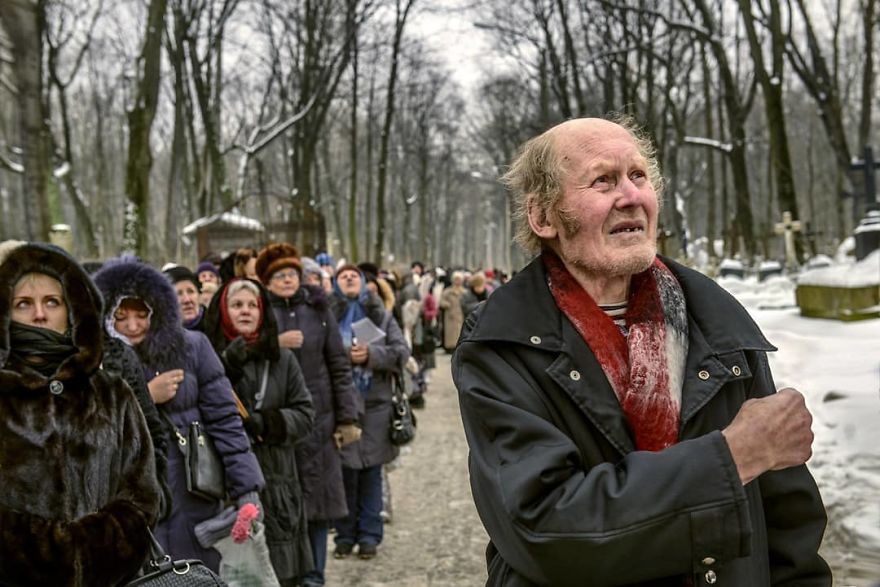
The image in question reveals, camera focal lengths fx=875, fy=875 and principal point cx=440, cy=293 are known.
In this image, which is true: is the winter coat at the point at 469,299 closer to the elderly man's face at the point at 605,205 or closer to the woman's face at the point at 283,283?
the woman's face at the point at 283,283

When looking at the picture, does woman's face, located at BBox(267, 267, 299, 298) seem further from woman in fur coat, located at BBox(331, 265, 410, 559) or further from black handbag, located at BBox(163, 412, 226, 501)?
black handbag, located at BBox(163, 412, 226, 501)

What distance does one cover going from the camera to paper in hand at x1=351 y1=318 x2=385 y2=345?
6672 millimetres

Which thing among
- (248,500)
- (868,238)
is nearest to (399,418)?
(248,500)

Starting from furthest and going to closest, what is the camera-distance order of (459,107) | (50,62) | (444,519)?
(459,107)
(50,62)
(444,519)

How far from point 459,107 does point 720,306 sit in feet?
141

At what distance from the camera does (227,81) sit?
83.6 feet

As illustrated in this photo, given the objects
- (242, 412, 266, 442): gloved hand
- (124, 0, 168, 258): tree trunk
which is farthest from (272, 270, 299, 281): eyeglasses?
(124, 0, 168, 258): tree trunk

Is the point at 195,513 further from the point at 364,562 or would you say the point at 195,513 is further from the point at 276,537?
the point at 364,562

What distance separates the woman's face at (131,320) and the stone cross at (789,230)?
537 inches

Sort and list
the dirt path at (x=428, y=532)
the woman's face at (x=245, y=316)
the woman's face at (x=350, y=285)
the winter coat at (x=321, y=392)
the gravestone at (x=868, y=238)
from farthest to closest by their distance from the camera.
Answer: the gravestone at (x=868, y=238), the woman's face at (x=350, y=285), the dirt path at (x=428, y=532), the winter coat at (x=321, y=392), the woman's face at (x=245, y=316)

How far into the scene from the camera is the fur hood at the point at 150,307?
3822 millimetres

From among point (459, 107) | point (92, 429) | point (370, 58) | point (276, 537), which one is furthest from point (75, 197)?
point (459, 107)

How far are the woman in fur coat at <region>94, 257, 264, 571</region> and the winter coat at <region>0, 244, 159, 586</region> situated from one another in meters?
0.80

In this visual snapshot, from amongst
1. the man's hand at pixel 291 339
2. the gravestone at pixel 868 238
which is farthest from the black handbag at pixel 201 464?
the gravestone at pixel 868 238
